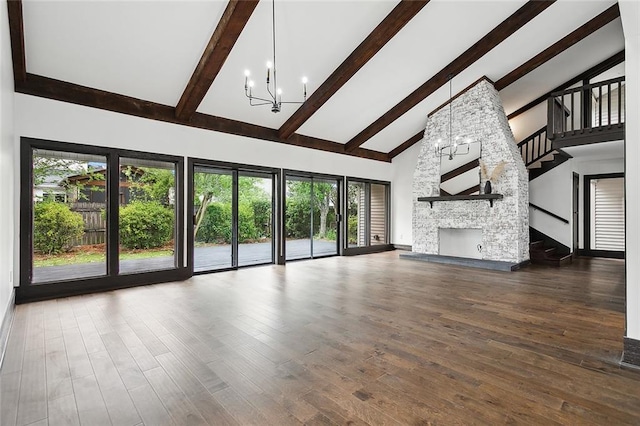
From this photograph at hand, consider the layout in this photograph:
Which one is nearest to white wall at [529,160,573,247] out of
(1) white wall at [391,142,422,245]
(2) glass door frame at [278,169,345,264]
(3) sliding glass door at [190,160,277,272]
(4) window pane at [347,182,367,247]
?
(1) white wall at [391,142,422,245]

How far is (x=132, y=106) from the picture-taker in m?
5.36

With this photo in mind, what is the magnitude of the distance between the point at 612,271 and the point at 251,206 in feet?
25.0

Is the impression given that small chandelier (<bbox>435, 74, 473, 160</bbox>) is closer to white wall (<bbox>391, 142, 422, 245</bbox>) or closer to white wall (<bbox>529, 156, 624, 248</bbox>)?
white wall (<bbox>391, 142, 422, 245</bbox>)

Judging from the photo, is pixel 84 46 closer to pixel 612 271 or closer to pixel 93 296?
pixel 93 296

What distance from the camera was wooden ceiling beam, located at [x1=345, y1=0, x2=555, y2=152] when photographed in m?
5.47

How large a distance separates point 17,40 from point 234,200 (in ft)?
12.6

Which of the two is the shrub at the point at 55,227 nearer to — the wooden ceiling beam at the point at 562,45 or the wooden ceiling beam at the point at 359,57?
the wooden ceiling beam at the point at 359,57

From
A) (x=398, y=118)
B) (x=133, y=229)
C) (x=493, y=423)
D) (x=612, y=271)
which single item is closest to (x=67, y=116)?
(x=133, y=229)

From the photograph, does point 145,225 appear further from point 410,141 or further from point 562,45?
point 562,45

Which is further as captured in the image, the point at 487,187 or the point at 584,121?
the point at 487,187

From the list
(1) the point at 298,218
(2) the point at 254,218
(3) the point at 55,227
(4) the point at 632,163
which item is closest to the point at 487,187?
(1) the point at 298,218

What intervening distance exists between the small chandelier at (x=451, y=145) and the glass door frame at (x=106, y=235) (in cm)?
608

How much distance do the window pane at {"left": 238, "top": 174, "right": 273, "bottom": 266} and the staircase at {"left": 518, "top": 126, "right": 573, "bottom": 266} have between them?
6.36 meters

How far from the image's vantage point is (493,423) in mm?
1823
